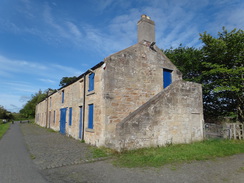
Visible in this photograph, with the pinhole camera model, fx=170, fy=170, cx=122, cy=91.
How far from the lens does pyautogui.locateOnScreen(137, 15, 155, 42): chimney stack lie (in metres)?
12.0

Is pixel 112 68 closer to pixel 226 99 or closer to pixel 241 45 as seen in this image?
pixel 241 45

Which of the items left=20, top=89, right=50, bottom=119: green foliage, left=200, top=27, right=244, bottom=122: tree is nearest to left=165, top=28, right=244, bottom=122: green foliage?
left=200, top=27, right=244, bottom=122: tree

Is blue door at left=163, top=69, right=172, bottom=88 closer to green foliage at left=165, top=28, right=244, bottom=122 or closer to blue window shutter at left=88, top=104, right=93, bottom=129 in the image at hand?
green foliage at left=165, top=28, right=244, bottom=122

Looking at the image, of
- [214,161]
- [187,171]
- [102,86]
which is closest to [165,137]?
[214,161]

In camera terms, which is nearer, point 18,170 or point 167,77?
point 18,170

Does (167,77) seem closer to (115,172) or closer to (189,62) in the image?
(189,62)

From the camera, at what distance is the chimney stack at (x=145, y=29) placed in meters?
12.0

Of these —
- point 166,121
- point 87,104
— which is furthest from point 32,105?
point 166,121

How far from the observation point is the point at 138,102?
420 inches

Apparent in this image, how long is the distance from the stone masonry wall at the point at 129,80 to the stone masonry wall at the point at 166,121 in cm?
144

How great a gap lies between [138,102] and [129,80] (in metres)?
1.49

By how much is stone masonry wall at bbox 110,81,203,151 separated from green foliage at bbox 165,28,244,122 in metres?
3.87

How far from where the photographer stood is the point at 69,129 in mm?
14477

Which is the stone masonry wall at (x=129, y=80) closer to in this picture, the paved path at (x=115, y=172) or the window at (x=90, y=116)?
the window at (x=90, y=116)
